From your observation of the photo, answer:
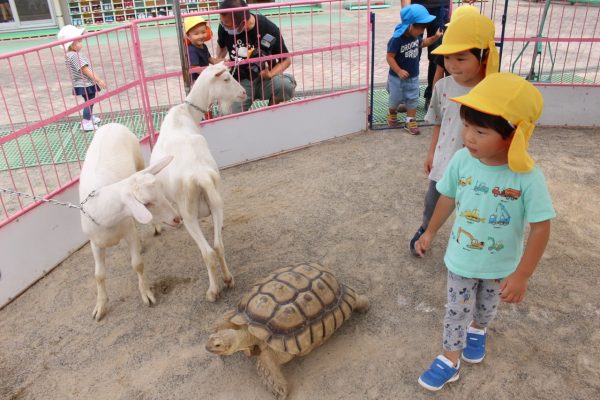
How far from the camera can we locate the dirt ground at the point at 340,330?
2.69 m

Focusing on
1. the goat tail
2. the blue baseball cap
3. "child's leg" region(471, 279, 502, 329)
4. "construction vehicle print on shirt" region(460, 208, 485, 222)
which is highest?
the blue baseball cap

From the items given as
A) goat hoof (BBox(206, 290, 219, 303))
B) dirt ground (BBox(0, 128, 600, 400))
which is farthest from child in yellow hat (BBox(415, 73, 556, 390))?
goat hoof (BBox(206, 290, 219, 303))

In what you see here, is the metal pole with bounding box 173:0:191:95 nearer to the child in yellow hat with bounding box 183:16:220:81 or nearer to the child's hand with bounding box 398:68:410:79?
the child in yellow hat with bounding box 183:16:220:81

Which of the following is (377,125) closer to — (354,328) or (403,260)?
(403,260)

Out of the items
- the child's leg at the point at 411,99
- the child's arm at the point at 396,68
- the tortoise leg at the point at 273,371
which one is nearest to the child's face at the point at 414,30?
the child's arm at the point at 396,68

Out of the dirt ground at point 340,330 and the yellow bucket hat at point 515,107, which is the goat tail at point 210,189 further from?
the yellow bucket hat at point 515,107

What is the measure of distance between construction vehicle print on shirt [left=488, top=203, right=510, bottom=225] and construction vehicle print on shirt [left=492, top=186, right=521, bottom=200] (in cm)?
5

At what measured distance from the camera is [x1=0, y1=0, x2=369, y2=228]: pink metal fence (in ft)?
14.6

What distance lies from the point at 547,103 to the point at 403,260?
3780 millimetres

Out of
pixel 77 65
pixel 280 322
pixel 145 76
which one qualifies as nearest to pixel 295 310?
pixel 280 322

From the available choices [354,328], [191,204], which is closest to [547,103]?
[354,328]

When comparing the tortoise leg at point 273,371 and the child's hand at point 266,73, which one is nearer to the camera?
the tortoise leg at point 273,371

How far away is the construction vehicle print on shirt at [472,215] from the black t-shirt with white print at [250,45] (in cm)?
365

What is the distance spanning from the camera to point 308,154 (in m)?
5.68
